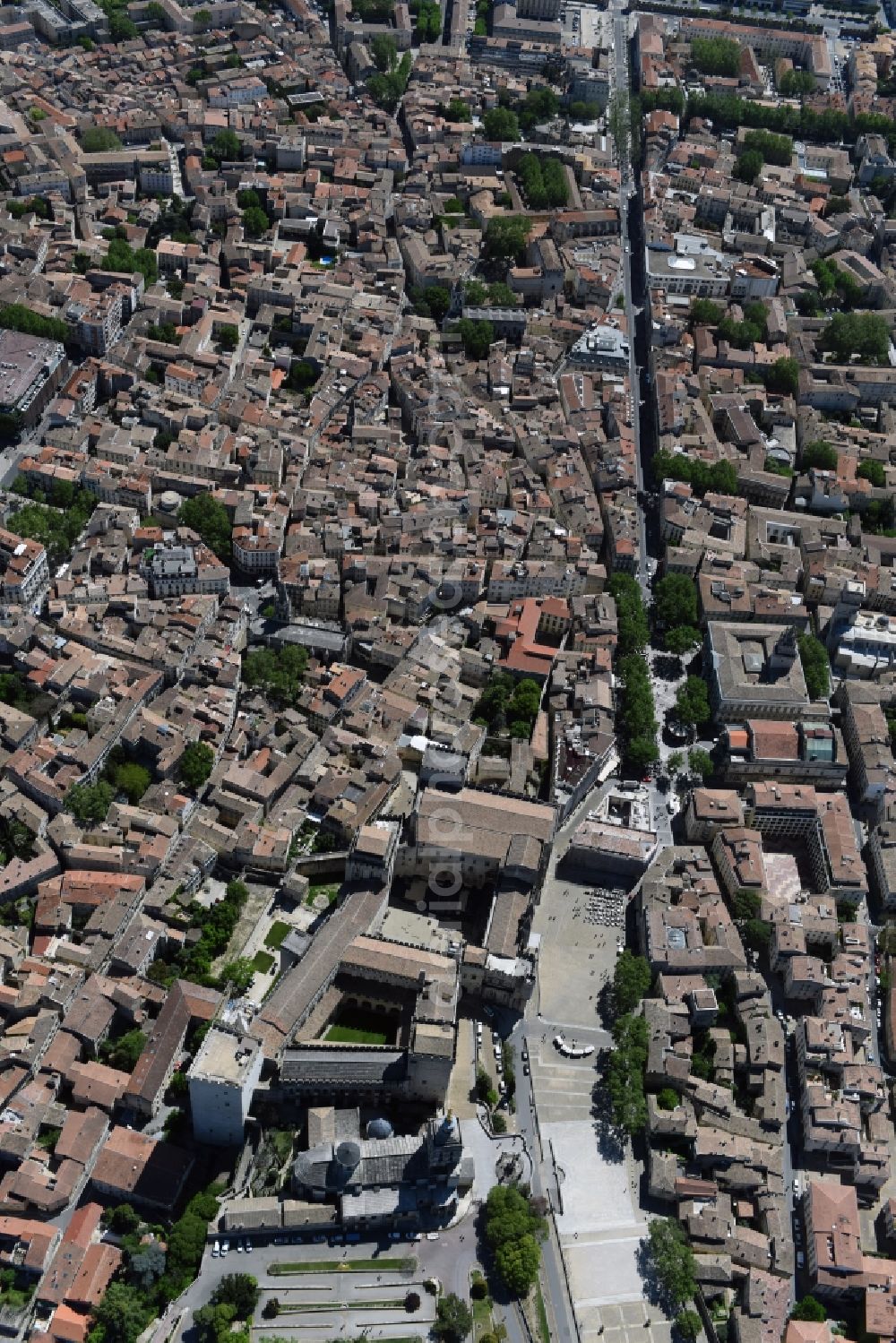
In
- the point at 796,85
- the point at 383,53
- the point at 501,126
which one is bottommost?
the point at 796,85

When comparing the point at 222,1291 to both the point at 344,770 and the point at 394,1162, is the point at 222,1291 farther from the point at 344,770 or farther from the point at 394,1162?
the point at 344,770

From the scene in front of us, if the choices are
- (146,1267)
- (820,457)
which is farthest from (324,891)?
(820,457)

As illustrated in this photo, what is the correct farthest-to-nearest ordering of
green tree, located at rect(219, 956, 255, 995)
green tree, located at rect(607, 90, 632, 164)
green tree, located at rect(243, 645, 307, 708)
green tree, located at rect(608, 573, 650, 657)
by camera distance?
green tree, located at rect(607, 90, 632, 164) → green tree, located at rect(608, 573, 650, 657) → green tree, located at rect(243, 645, 307, 708) → green tree, located at rect(219, 956, 255, 995)

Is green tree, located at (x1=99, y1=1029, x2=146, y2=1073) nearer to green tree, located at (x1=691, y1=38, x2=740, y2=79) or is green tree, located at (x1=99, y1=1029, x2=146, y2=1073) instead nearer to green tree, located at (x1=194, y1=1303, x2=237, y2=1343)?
green tree, located at (x1=194, y1=1303, x2=237, y2=1343)

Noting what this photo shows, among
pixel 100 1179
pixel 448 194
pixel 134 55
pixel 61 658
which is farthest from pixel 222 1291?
pixel 134 55

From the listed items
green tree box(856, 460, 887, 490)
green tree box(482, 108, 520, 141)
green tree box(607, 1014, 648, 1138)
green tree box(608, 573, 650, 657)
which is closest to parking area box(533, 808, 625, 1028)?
green tree box(607, 1014, 648, 1138)

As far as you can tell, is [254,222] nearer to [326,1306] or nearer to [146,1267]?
[146,1267]
